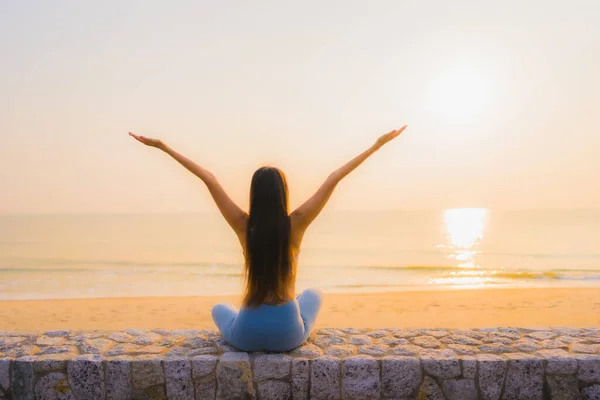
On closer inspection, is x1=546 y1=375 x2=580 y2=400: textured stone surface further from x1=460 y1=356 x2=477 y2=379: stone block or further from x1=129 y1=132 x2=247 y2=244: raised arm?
x1=129 y1=132 x2=247 y2=244: raised arm

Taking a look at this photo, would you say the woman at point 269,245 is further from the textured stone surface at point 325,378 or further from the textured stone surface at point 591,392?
the textured stone surface at point 591,392

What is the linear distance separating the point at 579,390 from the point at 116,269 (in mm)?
20899

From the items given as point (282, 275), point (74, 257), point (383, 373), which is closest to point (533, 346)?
point (383, 373)

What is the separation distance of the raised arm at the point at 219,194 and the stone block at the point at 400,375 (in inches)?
54.5

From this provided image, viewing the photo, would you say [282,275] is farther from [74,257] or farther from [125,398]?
[74,257]

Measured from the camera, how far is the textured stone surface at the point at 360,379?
12.4 feet

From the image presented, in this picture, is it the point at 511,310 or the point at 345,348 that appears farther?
the point at 511,310

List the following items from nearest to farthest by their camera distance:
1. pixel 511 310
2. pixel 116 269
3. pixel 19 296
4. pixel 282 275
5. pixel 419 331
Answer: pixel 282 275
pixel 419 331
pixel 511 310
pixel 19 296
pixel 116 269

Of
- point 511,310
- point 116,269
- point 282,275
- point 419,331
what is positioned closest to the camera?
point 282,275

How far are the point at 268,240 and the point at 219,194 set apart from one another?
0.54m

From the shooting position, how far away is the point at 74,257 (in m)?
27.3

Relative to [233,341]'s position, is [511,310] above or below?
below

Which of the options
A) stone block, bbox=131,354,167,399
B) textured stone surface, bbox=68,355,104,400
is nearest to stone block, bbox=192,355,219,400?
stone block, bbox=131,354,167,399

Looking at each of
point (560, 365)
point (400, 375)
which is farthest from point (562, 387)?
point (400, 375)
